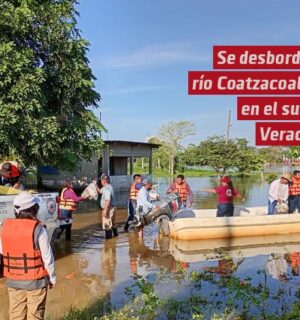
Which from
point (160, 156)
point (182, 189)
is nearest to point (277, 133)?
point (182, 189)

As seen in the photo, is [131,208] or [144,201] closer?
[144,201]

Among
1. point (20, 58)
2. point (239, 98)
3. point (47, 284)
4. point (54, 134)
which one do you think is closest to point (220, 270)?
point (239, 98)

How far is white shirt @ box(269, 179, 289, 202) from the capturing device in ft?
43.1

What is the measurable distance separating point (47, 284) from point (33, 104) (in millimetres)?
10620

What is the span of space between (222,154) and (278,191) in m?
35.0

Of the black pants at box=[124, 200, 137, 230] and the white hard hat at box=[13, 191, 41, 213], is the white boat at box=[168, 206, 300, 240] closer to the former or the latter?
the black pants at box=[124, 200, 137, 230]

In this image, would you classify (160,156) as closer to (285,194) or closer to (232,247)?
(285,194)

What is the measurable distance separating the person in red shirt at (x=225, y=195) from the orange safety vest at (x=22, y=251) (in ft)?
25.3

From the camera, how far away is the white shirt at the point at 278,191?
13.1 m

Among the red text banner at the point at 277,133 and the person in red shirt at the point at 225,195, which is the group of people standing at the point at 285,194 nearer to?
the person in red shirt at the point at 225,195

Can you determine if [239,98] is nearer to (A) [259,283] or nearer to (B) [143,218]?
(A) [259,283]

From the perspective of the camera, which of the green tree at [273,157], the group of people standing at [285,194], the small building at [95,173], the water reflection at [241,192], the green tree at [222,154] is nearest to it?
the group of people standing at [285,194]

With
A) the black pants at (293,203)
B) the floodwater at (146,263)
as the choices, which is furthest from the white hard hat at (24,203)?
the black pants at (293,203)

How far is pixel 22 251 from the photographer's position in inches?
169
